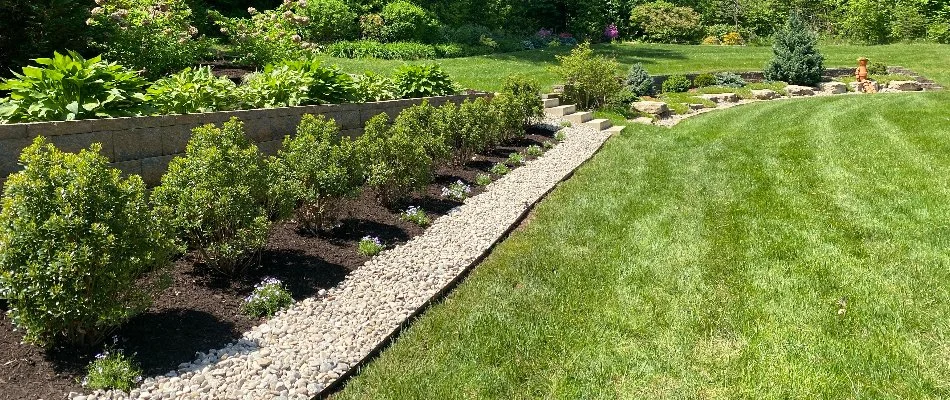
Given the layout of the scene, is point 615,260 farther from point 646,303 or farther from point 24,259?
point 24,259

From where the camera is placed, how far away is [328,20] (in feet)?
63.7

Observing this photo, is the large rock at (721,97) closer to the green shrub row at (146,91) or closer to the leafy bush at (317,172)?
the green shrub row at (146,91)

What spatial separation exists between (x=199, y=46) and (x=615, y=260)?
24.5 feet

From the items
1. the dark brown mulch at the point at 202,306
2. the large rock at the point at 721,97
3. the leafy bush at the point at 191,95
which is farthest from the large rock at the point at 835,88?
the leafy bush at the point at 191,95

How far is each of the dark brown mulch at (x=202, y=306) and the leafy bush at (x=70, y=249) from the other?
143 mm

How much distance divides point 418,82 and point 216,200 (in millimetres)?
5780

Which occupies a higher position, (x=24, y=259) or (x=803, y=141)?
(x=24, y=259)

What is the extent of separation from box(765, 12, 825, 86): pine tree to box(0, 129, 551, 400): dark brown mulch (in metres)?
16.2

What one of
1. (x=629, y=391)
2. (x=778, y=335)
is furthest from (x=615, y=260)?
(x=629, y=391)

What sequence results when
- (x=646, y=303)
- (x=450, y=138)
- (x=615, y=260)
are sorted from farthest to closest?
(x=450, y=138)
(x=615, y=260)
(x=646, y=303)

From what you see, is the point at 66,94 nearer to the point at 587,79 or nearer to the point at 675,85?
the point at 587,79

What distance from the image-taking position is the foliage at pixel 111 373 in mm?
2967

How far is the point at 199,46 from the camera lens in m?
9.35

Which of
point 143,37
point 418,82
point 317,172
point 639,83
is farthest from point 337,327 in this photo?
point 639,83
